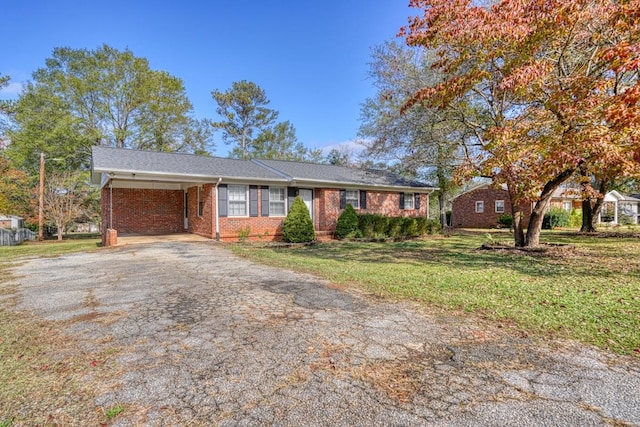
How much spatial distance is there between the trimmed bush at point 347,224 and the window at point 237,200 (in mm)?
4476

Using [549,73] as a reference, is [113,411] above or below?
below

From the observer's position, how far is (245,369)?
111 inches

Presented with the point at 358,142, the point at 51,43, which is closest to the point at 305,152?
the point at 358,142

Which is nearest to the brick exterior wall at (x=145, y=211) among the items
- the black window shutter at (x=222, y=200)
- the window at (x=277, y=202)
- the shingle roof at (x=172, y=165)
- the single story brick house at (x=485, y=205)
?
the shingle roof at (x=172, y=165)

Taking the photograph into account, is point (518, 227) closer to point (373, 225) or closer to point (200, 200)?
point (373, 225)

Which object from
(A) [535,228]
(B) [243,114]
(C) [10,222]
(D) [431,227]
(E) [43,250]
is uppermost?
(B) [243,114]

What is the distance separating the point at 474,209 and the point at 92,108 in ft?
102

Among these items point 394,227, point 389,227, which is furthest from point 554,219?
point 389,227

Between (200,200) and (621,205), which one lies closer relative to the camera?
(200,200)

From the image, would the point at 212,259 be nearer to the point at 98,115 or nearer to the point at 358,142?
the point at 358,142

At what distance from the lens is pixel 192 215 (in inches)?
640

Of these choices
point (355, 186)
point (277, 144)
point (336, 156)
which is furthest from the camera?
point (336, 156)

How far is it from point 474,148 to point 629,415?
1303 cm

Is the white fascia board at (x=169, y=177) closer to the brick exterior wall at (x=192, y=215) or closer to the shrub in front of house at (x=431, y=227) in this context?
the brick exterior wall at (x=192, y=215)
